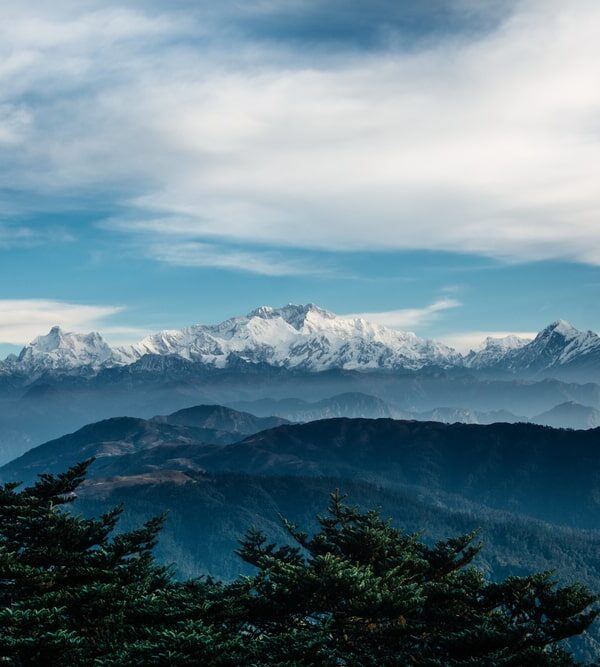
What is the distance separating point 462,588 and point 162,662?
Answer: 97.7ft

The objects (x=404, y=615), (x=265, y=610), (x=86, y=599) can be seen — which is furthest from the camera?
(x=404, y=615)

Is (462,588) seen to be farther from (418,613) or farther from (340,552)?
(340,552)

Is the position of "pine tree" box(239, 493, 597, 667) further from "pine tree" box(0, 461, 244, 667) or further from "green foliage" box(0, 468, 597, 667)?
"pine tree" box(0, 461, 244, 667)

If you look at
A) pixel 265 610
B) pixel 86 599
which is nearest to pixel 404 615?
pixel 265 610

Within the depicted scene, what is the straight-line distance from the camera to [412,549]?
79750mm

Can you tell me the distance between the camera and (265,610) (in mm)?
58250

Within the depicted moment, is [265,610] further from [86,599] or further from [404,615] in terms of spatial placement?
[86,599]

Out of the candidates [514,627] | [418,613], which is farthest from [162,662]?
[418,613]

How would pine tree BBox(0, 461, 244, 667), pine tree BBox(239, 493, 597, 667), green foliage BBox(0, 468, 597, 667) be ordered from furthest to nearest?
1. pine tree BBox(239, 493, 597, 667)
2. green foliage BBox(0, 468, 597, 667)
3. pine tree BBox(0, 461, 244, 667)

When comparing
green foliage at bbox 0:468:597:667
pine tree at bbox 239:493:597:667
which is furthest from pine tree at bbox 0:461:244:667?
pine tree at bbox 239:493:597:667

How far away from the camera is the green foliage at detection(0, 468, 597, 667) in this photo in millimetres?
47250

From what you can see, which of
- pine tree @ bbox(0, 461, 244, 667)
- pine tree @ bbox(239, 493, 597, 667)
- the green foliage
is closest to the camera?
pine tree @ bbox(0, 461, 244, 667)

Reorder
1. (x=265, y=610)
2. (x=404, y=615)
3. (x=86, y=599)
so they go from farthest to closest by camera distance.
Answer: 1. (x=404, y=615)
2. (x=265, y=610)
3. (x=86, y=599)

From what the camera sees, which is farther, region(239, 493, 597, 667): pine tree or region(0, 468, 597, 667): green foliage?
region(239, 493, 597, 667): pine tree
